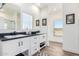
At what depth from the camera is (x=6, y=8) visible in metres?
1.88

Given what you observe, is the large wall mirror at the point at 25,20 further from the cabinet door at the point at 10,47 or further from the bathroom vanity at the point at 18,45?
the cabinet door at the point at 10,47

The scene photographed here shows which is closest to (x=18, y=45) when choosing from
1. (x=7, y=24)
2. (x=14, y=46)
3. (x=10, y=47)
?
(x=14, y=46)

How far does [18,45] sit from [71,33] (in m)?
1.91

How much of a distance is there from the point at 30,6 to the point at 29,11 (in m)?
0.16

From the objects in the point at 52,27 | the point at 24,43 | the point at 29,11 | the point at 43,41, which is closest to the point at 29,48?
the point at 24,43

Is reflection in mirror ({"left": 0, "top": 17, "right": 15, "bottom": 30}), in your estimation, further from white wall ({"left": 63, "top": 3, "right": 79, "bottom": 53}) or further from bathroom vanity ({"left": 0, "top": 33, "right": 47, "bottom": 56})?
white wall ({"left": 63, "top": 3, "right": 79, "bottom": 53})

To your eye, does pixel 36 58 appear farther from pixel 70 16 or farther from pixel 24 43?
pixel 70 16

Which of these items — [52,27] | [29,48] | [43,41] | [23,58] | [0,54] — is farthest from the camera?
[52,27]

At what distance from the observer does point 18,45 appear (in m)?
1.71

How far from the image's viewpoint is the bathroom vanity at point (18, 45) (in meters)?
1.40

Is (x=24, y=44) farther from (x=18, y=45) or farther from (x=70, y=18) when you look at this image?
(x=70, y=18)

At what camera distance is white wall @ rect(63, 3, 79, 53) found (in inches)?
100

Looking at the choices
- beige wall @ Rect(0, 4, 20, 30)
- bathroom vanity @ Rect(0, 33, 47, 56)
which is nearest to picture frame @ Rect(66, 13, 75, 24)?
bathroom vanity @ Rect(0, 33, 47, 56)

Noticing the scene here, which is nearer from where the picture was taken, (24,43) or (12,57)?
(12,57)
